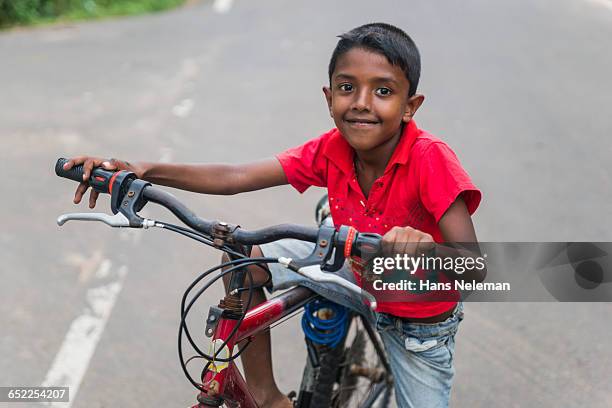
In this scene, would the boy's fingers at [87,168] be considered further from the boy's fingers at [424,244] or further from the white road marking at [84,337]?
the white road marking at [84,337]

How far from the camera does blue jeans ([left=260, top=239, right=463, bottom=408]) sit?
274 centimetres

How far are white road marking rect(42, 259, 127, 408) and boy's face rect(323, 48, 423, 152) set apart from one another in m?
2.15

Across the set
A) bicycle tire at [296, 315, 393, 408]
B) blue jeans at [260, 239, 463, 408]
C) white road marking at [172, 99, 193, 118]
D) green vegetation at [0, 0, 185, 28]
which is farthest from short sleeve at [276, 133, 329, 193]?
green vegetation at [0, 0, 185, 28]

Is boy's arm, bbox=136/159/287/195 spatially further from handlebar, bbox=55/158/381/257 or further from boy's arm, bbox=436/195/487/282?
boy's arm, bbox=436/195/487/282

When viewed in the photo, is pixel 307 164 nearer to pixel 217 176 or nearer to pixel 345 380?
pixel 217 176

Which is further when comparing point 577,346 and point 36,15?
point 36,15

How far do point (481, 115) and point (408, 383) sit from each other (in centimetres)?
554

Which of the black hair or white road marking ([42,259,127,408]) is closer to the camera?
the black hair

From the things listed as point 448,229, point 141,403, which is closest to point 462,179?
point 448,229

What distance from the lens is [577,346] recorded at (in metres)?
4.39

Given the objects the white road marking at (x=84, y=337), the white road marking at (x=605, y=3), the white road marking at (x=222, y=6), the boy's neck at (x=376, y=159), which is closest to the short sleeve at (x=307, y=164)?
the boy's neck at (x=376, y=159)

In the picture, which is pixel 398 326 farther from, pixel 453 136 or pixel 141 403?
pixel 453 136

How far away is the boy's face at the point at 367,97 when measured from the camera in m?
2.47

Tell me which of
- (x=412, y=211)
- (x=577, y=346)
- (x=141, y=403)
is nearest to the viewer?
(x=412, y=211)
